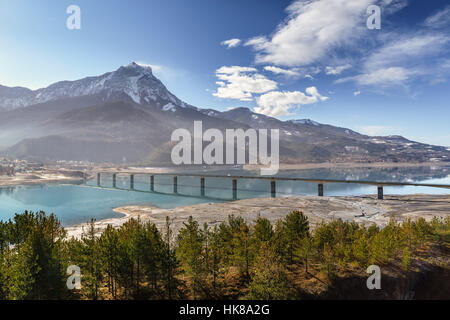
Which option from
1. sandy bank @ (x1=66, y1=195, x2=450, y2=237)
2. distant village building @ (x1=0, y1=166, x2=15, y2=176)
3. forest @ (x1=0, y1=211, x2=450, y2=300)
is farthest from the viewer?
distant village building @ (x1=0, y1=166, x2=15, y2=176)

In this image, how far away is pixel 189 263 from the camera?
15.6 metres

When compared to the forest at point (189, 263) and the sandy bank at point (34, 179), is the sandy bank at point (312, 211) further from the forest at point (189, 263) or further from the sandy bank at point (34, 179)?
the sandy bank at point (34, 179)

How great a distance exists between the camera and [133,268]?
16172mm

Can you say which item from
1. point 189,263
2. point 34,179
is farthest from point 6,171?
point 189,263

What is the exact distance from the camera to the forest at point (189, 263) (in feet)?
45.2

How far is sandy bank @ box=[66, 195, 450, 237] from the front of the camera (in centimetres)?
4750

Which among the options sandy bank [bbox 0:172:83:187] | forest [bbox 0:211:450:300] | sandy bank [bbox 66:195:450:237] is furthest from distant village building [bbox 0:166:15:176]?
forest [bbox 0:211:450:300]

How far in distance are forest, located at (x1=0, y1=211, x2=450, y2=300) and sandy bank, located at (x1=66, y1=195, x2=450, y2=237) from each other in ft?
72.7

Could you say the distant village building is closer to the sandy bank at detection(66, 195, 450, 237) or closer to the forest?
the sandy bank at detection(66, 195, 450, 237)

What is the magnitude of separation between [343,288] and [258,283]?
6.82 meters

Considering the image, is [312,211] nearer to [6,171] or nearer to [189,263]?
[189,263]

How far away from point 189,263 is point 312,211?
1789 inches

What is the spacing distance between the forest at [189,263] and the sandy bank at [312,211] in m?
22.2

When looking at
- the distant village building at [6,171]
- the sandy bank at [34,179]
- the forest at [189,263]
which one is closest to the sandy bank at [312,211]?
the forest at [189,263]
